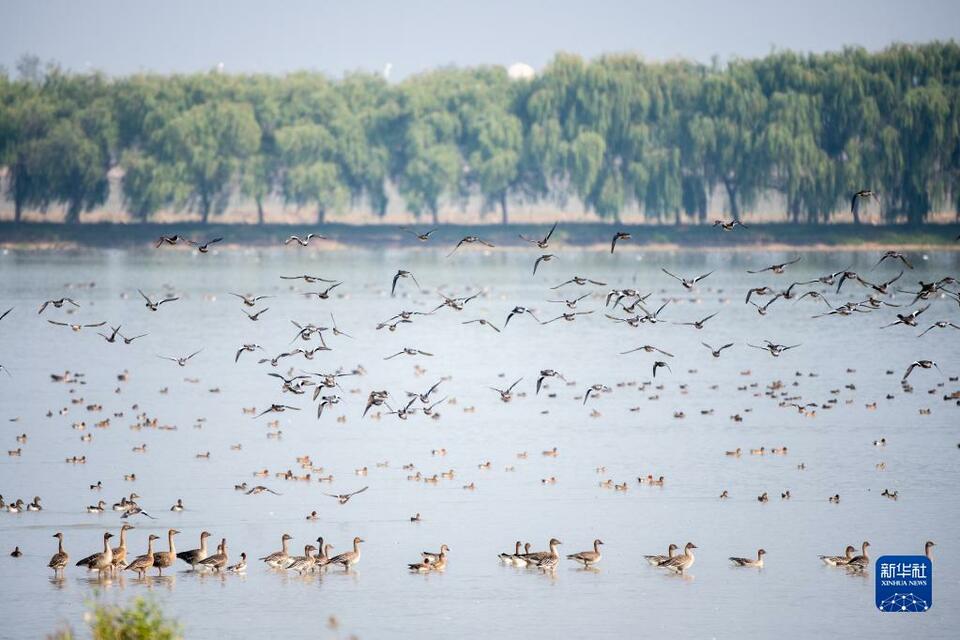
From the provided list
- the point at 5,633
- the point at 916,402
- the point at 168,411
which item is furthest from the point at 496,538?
the point at 916,402

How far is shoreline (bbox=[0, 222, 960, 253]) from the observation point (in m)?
106

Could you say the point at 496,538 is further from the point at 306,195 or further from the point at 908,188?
the point at 306,195

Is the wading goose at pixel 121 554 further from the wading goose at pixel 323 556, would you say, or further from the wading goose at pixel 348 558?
the wading goose at pixel 348 558

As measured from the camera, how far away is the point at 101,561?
78.3 feet

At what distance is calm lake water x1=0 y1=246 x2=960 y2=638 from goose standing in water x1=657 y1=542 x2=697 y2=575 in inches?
10.4

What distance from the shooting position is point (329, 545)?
2542 centimetres

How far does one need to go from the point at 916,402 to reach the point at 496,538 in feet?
60.1

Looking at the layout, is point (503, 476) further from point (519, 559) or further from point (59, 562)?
point (59, 562)

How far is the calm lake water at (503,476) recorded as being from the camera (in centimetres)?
2292

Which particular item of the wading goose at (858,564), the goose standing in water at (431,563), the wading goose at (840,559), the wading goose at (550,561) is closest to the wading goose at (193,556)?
the goose standing in water at (431,563)

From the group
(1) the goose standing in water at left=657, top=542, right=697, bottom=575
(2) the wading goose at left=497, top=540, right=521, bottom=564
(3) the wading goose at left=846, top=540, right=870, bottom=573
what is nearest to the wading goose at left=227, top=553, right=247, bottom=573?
(2) the wading goose at left=497, top=540, right=521, bottom=564

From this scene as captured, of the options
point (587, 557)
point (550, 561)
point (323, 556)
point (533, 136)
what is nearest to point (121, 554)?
point (323, 556)

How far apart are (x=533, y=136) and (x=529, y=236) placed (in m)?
9.49

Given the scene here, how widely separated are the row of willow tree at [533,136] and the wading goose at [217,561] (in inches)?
3338
